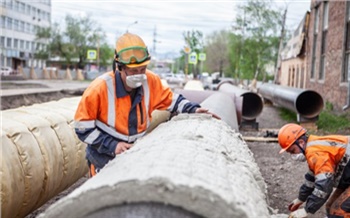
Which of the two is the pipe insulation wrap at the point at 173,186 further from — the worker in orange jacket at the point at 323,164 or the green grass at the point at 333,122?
the green grass at the point at 333,122

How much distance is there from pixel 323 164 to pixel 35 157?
9.18 feet

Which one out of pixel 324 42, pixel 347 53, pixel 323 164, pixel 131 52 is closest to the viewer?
pixel 131 52

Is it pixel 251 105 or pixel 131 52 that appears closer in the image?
pixel 131 52

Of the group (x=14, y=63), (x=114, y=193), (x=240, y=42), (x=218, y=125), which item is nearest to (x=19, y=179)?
(x=218, y=125)

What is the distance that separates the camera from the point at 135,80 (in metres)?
3.76

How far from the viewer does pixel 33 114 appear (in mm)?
5906

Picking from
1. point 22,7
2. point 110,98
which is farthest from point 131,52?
point 22,7

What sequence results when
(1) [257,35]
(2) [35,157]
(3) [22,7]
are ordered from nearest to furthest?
1. (2) [35,157]
2. (1) [257,35]
3. (3) [22,7]

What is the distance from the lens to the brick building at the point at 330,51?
1708 cm

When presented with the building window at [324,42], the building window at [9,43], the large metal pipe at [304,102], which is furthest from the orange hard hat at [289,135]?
the building window at [9,43]

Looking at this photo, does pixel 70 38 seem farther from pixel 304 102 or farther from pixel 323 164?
pixel 323 164

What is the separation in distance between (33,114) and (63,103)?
6.92ft

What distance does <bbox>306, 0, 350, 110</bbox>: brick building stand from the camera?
17.1 m

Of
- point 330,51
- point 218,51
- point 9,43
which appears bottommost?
point 330,51
